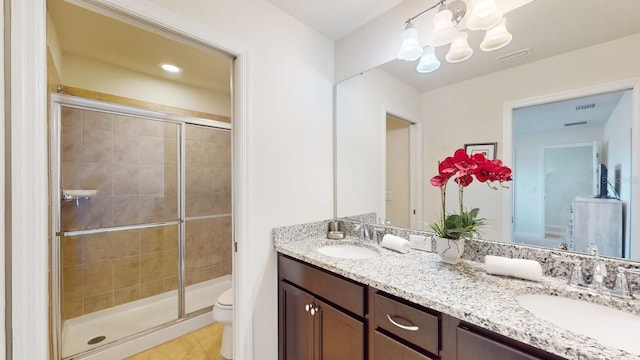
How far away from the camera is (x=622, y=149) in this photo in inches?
35.3

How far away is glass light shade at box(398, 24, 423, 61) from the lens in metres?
1.35

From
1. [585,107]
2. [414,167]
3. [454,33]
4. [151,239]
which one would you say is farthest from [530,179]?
[151,239]

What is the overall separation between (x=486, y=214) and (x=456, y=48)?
85cm

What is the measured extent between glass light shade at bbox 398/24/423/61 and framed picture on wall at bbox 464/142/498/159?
1.95 feet

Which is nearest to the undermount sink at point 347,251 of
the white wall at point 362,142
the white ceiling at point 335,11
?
the white wall at point 362,142

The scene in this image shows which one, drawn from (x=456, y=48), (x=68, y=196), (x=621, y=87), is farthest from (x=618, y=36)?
(x=68, y=196)

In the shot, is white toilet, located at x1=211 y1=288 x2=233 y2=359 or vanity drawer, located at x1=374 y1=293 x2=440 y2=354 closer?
vanity drawer, located at x1=374 y1=293 x2=440 y2=354

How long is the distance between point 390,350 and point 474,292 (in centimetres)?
38

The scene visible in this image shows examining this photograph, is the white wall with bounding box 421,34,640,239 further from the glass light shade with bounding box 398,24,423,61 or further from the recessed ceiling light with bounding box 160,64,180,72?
the recessed ceiling light with bounding box 160,64,180,72

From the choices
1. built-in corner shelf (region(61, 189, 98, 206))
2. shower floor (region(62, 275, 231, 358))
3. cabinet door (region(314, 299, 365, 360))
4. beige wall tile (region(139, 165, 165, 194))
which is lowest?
shower floor (region(62, 275, 231, 358))

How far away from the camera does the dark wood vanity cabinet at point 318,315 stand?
1045 mm

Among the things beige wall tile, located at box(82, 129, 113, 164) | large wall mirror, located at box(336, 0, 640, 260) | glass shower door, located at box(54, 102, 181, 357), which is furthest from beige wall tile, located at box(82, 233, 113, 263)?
large wall mirror, located at box(336, 0, 640, 260)

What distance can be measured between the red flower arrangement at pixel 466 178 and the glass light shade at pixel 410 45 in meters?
0.63

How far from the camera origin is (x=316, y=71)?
1728 mm
